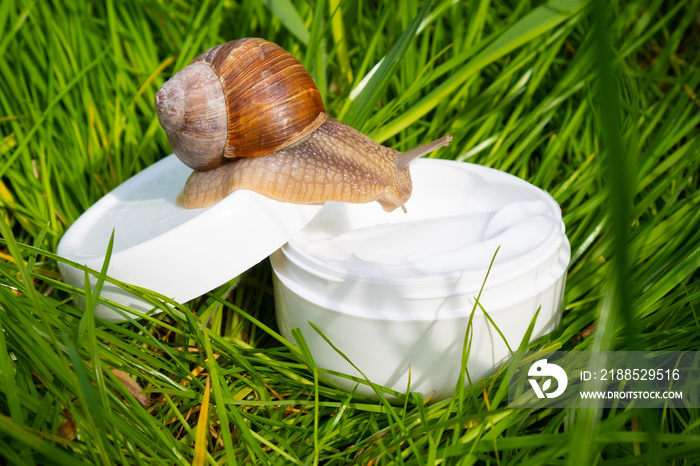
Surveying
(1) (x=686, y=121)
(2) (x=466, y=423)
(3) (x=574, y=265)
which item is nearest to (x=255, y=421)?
(2) (x=466, y=423)

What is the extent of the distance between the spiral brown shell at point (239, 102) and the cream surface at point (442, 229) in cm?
26

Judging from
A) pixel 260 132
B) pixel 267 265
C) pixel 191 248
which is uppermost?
pixel 260 132

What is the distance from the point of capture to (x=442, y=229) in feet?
4.81

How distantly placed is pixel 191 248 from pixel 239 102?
35 cm

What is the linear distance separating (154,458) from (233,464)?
0.13m

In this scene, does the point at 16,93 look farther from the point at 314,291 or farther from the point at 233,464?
the point at 233,464

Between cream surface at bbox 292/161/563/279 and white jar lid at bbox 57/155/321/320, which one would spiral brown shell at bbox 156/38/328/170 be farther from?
cream surface at bbox 292/161/563/279

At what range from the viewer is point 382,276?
1181 millimetres

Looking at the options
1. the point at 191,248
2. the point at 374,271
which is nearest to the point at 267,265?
the point at 191,248

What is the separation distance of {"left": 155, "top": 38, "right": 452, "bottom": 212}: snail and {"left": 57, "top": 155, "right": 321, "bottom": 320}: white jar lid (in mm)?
58

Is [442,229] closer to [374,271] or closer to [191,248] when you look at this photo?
[374,271]

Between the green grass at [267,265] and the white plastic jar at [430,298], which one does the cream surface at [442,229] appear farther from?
the green grass at [267,265]

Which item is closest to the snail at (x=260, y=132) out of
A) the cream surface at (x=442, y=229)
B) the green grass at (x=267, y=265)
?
the cream surface at (x=442, y=229)

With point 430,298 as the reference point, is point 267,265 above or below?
below
